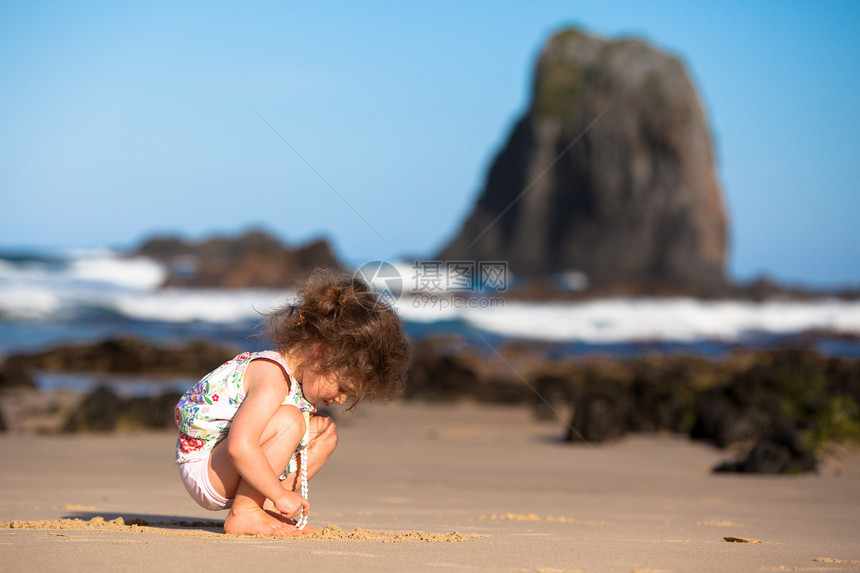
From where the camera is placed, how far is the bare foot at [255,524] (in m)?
3.05

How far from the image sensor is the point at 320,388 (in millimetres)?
3162

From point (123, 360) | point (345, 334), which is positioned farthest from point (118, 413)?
point (345, 334)

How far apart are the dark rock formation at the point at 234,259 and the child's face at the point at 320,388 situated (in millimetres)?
17639

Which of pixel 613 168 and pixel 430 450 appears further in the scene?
pixel 613 168

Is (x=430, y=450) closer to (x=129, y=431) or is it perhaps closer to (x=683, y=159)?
(x=129, y=431)

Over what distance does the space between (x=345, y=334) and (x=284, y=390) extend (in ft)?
0.94

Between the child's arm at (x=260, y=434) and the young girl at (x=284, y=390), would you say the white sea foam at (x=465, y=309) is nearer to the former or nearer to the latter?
the young girl at (x=284, y=390)

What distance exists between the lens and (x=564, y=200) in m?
58.1

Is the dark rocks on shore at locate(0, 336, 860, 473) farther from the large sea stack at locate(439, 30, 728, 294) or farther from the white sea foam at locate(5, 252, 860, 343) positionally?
the large sea stack at locate(439, 30, 728, 294)

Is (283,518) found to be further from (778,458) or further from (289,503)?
(778,458)

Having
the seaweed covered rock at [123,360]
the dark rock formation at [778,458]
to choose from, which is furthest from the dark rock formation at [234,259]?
the dark rock formation at [778,458]

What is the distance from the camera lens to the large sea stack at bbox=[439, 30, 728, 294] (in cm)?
5528

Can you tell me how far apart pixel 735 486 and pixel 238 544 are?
12.6ft

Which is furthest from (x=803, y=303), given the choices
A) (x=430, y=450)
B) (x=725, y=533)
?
(x=725, y=533)
